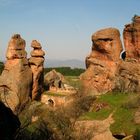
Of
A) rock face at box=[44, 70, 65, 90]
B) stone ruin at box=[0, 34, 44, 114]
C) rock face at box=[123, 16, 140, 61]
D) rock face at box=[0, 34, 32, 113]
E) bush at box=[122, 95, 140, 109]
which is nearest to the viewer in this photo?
bush at box=[122, 95, 140, 109]

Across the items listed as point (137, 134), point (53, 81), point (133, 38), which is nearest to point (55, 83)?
point (53, 81)

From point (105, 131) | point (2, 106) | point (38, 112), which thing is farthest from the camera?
point (38, 112)

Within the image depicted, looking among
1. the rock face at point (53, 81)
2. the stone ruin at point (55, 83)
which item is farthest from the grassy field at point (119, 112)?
the rock face at point (53, 81)

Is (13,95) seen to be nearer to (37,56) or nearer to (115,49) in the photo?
(37,56)

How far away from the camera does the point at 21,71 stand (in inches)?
1742

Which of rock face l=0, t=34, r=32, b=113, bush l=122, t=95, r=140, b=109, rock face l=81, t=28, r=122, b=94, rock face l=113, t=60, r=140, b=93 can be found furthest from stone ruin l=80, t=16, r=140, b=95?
bush l=122, t=95, r=140, b=109

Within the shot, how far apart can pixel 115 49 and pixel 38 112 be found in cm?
1524

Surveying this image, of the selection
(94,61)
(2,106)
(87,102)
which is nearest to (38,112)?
(87,102)

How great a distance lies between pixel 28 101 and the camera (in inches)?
1660

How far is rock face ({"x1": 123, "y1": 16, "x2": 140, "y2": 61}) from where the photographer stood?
45469mm

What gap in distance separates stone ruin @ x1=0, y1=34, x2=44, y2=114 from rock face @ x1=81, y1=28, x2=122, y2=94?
20.6ft

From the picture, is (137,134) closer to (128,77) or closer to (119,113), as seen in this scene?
(119,113)

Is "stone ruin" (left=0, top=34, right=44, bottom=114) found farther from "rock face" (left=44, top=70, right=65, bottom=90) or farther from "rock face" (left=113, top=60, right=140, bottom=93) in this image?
"rock face" (left=113, top=60, right=140, bottom=93)

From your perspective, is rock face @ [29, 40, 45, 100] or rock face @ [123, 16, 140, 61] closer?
rock face @ [123, 16, 140, 61]
